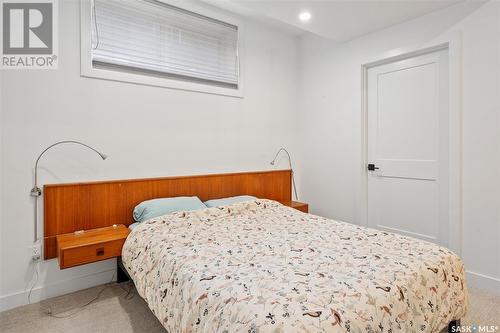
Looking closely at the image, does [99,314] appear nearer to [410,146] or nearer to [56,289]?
[56,289]

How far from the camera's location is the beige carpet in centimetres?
196

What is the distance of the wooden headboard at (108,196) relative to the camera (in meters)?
2.31

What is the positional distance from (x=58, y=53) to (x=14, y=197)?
1181 mm

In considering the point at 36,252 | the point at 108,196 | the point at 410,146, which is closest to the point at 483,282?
the point at 410,146

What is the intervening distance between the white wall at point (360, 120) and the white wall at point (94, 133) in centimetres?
77

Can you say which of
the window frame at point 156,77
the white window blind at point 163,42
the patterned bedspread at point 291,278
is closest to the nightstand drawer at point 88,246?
the patterned bedspread at point 291,278

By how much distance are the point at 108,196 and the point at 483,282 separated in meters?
3.28

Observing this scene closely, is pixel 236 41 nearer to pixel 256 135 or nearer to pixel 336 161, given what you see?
pixel 256 135

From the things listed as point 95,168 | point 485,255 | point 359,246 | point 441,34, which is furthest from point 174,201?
point 441,34

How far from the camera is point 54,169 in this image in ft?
7.68

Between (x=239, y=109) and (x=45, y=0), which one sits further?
Result: (x=239, y=109)

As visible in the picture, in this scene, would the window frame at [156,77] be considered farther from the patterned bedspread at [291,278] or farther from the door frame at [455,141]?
the door frame at [455,141]

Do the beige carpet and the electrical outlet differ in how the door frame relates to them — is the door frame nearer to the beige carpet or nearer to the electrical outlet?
the beige carpet

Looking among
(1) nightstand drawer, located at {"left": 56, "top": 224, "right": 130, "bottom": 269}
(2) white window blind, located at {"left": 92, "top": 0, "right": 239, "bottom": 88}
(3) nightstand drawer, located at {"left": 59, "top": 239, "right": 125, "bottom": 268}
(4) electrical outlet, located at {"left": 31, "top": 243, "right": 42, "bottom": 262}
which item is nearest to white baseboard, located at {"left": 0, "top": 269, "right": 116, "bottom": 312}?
(4) electrical outlet, located at {"left": 31, "top": 243, "right": 42, "bottom": 262}
